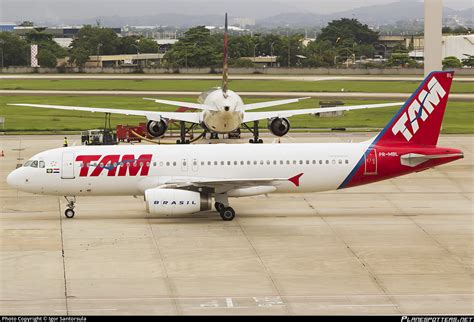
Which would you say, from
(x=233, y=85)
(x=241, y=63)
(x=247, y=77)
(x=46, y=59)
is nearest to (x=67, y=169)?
(x=233, y=85)

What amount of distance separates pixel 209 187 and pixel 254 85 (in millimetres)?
91044

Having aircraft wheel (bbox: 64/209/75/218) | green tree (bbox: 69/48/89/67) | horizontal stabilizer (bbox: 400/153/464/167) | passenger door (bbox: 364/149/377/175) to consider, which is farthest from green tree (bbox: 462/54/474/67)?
aircraft wheel (bbox: 64/209/75/218)

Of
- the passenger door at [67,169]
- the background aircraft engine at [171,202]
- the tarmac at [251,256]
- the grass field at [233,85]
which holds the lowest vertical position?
the tarmac at [251,256]

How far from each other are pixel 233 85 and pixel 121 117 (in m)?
44.0

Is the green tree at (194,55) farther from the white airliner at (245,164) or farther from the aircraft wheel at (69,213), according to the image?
the aircraft wheel at (69,213)

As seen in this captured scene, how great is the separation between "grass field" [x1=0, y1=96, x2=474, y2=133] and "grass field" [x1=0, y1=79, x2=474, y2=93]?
18.9 metres

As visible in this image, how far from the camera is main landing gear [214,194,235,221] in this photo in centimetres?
4012

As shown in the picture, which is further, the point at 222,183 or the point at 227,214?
the point at 227,214

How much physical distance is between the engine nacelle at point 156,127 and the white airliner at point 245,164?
2436 centimetres

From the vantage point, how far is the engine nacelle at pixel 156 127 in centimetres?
6569

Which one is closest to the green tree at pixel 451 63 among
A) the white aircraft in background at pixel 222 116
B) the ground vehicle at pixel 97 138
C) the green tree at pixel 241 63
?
the green tree at pixel 241 63

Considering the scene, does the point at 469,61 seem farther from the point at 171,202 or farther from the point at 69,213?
the point at 171,202

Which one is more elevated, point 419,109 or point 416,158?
point 419,109

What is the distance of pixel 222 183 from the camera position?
3944 centimetres
